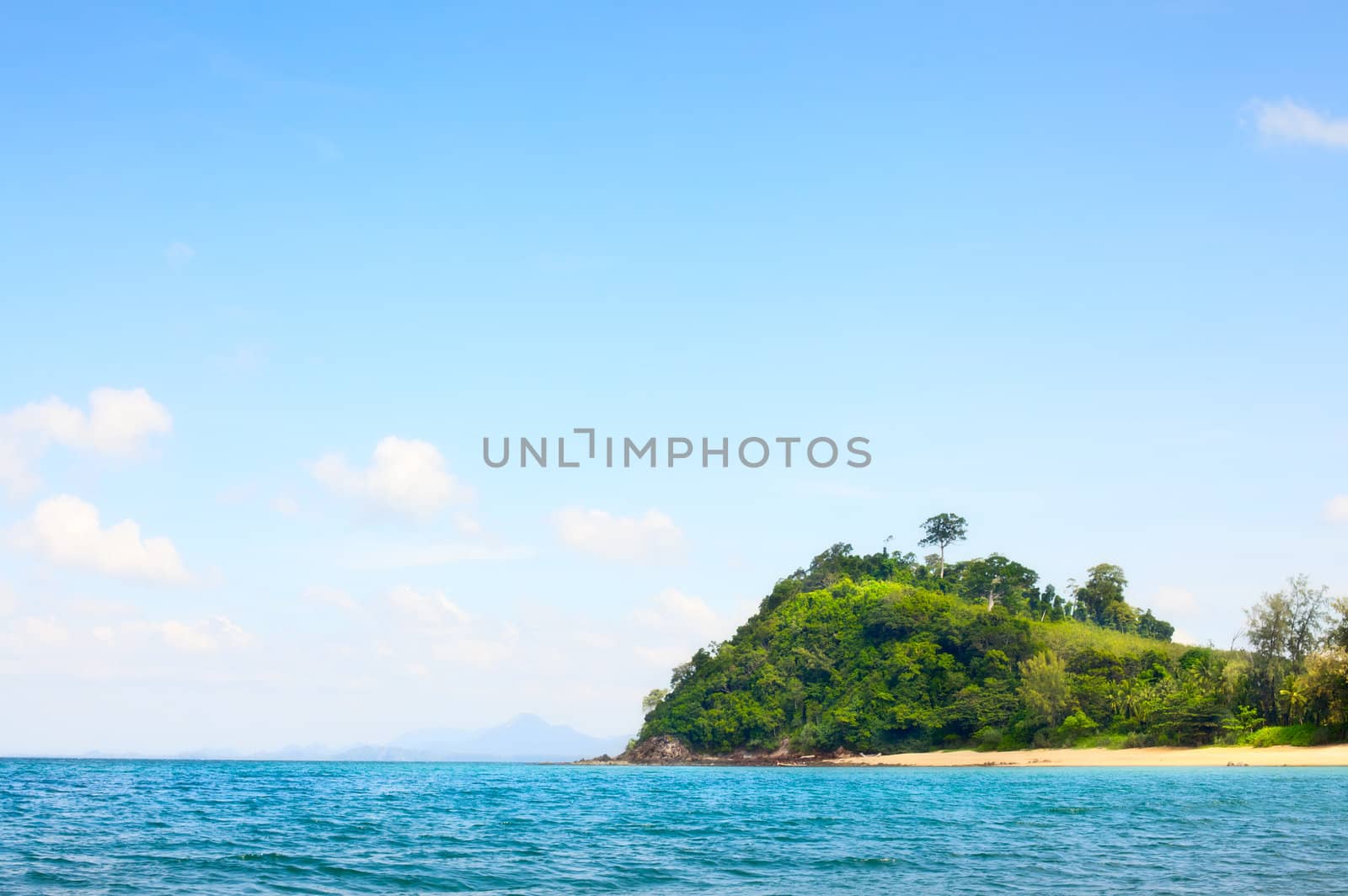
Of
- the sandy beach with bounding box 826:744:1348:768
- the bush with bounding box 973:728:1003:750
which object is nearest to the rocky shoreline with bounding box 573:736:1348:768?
the sandy beach with bounding box 826:744:1348:768

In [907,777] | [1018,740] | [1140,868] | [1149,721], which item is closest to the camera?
[1140,868]

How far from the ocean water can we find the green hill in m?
47.2

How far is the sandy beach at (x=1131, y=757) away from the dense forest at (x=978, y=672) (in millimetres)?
2379

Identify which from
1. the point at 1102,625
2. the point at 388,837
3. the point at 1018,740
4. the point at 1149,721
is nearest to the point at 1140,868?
the point at 388,837

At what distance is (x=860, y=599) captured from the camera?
513 ft

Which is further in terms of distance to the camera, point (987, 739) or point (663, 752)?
point (663, 752)

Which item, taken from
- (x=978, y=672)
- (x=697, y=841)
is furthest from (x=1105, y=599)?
(x=697, y=841)

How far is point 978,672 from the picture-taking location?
12394 centimetres

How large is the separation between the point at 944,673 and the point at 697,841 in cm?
10011

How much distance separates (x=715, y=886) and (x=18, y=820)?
29.3 meters

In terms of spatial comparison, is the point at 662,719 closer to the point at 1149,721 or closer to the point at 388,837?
the point at 1149,721

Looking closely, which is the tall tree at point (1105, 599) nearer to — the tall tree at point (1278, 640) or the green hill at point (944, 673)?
the green hill at point (944, 673)

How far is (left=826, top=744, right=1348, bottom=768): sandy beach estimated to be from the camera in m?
75.2

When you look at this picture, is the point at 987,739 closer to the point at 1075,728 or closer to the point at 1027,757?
the point at 1027,757
